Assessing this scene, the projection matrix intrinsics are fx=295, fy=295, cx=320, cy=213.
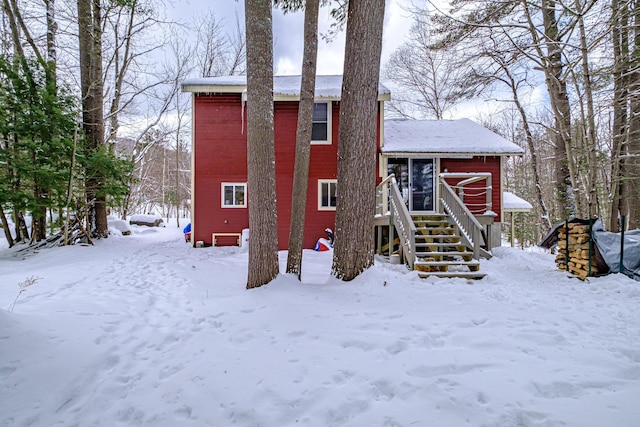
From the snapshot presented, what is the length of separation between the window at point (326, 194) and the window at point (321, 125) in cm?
136

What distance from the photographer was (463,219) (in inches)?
260

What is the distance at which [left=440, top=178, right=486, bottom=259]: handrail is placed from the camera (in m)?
5.86

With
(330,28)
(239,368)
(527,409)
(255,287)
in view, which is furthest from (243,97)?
(527,409)

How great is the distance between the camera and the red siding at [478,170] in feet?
32.9

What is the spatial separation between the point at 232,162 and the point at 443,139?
7.25 metres

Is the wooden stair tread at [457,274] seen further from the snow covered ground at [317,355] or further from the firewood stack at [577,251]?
the firewood stack at [577,251]

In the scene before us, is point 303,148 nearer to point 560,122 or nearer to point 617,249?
point 617,249

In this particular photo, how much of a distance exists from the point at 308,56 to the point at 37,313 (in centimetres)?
474

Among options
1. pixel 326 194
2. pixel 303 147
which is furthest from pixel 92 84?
pixel 303 147

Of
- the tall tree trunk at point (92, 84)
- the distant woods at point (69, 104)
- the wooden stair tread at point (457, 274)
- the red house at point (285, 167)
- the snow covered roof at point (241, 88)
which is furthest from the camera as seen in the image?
the red house at point (285, 167)

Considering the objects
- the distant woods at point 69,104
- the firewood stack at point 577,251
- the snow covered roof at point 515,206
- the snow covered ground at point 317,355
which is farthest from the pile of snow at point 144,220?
the firewood stack at point 577,251

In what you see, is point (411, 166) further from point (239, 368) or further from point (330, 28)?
point (239, 368)

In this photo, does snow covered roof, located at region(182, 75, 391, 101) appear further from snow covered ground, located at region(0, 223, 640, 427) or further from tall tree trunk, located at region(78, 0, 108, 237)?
snow covered ground, located at region(0, 223, 640, 427)

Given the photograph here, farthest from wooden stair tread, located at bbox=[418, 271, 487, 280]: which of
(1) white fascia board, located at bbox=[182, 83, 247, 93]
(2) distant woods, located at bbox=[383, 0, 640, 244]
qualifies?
(1) white fascia board, located at bbox=[182, 83, 247, 93]
